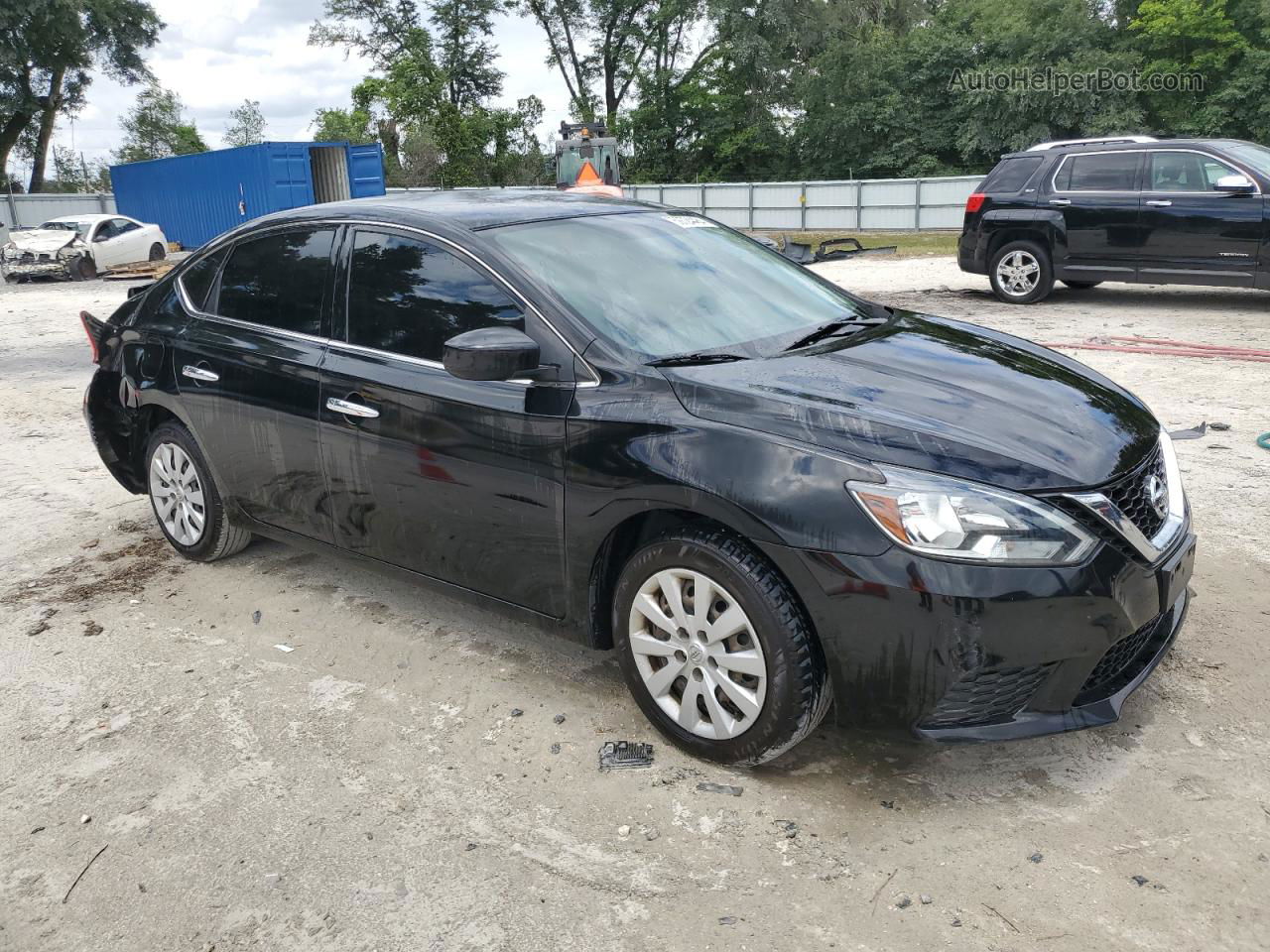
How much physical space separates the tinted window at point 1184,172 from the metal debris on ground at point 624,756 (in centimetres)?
1036

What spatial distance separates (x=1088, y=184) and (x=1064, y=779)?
10.3m

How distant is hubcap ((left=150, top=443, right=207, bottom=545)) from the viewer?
193 inches

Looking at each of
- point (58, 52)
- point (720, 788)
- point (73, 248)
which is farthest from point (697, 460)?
point (58, 52)

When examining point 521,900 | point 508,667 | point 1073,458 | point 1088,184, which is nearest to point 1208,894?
point 1073,458

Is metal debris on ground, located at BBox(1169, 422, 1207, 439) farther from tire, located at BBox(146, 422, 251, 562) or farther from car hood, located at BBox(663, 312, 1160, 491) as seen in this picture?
tire, located at BBox(146, 422, 251, 562)

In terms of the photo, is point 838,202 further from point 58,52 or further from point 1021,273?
point 58,52

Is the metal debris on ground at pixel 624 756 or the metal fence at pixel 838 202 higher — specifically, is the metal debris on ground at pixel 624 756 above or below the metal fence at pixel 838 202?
below

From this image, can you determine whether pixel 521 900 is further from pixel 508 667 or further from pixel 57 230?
pixel 57 230

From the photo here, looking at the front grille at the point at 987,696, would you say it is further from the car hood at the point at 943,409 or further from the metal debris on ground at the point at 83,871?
the metal debris on ground at the point at 83,871

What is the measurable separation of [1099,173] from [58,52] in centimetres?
4314

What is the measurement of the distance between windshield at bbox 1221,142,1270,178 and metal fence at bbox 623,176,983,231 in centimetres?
1736

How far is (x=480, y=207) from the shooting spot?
13.4ft

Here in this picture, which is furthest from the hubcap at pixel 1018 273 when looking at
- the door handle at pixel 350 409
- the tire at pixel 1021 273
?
the door handle at pixel 350 409

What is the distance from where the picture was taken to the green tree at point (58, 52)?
3941 centimetres
